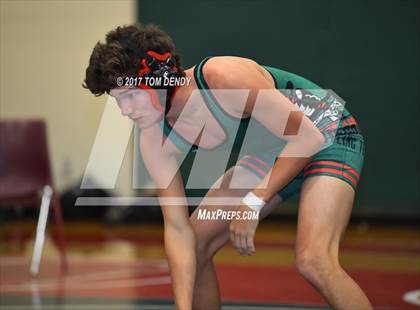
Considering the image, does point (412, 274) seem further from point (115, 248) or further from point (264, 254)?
point (115, 248)

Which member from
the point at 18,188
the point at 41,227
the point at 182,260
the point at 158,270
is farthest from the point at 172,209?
the point at 18,188

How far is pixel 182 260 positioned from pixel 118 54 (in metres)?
0.63

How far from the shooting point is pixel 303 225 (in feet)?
7.56

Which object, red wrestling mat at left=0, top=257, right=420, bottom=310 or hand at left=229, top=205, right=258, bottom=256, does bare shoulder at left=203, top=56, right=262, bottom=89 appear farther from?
red wrestling mat at left=0, top=257, right=420, bottom=310

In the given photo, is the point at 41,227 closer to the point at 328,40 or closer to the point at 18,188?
the point at 18,188

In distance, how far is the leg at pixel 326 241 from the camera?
225cm

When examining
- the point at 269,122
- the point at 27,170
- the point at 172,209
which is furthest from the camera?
the point at 27,170

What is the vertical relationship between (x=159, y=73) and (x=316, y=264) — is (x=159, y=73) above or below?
above

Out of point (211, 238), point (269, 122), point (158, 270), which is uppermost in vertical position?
point (269, 122)

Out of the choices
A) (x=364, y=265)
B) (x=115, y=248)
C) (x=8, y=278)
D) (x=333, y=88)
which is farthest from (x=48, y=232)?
(x=333, y=88)

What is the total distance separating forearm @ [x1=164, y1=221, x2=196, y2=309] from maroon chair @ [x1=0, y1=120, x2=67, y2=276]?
6.84 feet

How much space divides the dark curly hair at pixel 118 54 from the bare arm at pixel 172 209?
0.78 feet

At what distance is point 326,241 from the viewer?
7.49ft

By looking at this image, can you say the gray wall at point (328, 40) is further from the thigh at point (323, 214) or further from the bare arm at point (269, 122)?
the thigh at point (323, 214)
